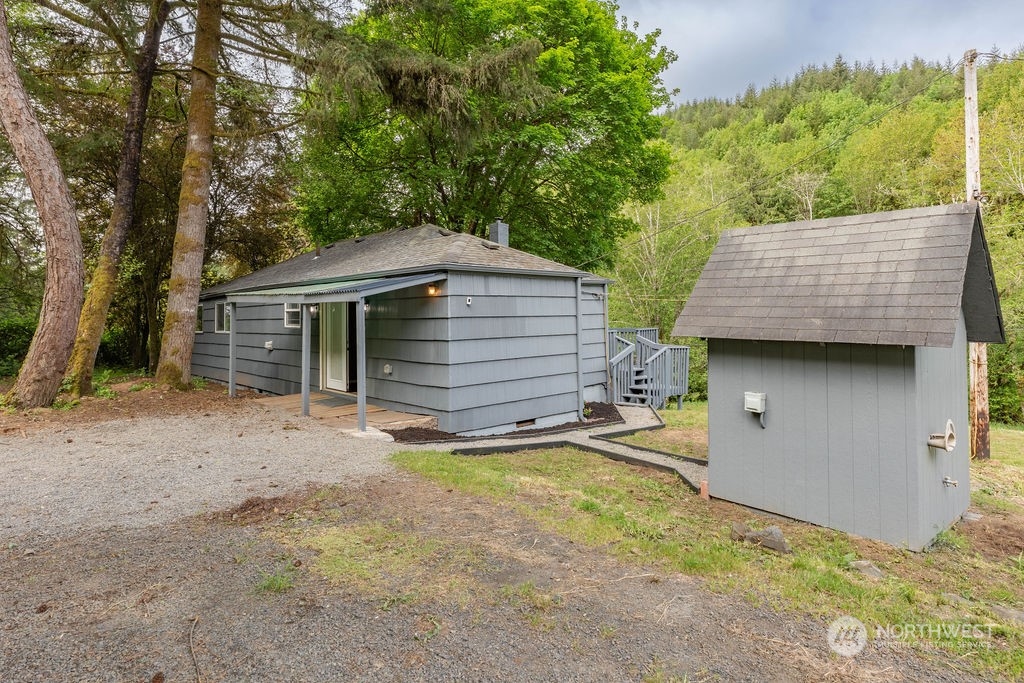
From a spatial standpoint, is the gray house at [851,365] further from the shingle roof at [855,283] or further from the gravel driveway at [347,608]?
the gravel driveway at [347,608]

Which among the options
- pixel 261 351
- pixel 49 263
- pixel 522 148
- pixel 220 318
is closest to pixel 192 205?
pixel 49 263

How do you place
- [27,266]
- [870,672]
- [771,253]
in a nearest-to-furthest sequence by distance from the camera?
[870,672], [771,253], [27,266]

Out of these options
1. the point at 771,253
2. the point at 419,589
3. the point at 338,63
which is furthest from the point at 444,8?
the point at 419,589

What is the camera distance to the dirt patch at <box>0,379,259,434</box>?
7.27 m

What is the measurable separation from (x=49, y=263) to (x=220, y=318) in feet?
17.0

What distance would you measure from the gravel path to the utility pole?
7896mm

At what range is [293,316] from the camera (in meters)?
10.6

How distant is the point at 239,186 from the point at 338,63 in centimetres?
773

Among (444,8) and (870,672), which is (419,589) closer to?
(870,672)

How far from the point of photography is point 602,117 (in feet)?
44.8

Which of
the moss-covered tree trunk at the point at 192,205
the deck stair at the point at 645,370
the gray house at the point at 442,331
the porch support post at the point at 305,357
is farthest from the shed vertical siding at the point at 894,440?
the moss-covered tree trunk at the point at 192,205

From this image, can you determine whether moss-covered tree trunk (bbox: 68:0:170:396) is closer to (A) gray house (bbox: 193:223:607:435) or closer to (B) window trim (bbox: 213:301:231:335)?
(A) gray house (bbox: 193:223:607:435)

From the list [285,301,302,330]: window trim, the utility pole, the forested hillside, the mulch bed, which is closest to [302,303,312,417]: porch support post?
the mulch bed

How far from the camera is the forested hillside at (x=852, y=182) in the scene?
13969mm
